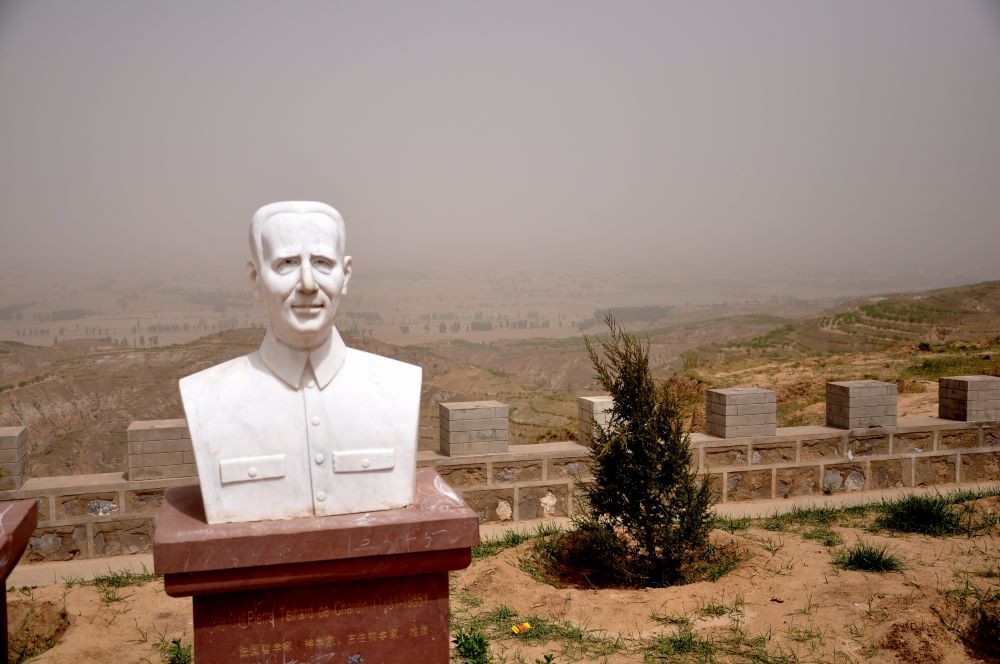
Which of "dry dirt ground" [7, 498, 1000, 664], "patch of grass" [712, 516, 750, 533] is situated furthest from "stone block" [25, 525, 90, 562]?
"patch of grass" [712, 516, 750, 533]

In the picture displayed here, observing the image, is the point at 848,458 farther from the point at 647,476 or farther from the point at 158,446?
the point at 158,446

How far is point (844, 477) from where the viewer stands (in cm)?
895

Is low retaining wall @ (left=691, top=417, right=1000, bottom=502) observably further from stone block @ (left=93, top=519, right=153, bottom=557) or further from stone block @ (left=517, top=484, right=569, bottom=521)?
stone block @ (left=93, top=519, right=153, bottom=557)

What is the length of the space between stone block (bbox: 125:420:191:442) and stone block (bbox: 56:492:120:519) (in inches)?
21.5

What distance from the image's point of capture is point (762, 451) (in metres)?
8.66

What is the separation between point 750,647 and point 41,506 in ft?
18.5

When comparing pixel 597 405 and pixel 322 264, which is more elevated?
pixel 322 264

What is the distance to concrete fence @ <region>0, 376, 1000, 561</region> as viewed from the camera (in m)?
6.77

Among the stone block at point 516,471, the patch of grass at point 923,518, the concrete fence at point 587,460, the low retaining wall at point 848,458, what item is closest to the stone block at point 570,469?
the concrete fence at point 587,460

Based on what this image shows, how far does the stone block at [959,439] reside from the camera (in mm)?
9320

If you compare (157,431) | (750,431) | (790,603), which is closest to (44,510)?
(157,431)

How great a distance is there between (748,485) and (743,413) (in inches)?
31.5

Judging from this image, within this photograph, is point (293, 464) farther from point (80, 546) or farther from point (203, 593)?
point (80, 546)

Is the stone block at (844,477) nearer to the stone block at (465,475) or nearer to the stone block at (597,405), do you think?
the stone block at (597,405)
